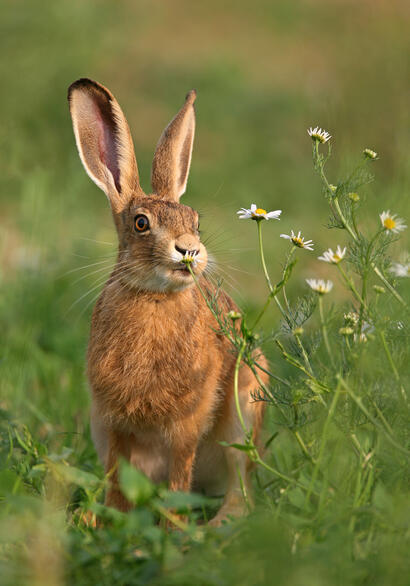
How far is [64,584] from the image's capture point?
2.07 m

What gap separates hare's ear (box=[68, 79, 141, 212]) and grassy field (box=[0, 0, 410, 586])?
343 mm

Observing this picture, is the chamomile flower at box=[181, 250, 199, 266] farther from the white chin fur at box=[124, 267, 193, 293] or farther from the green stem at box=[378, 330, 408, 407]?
the green stem at box=[378, 330, 408, 407]

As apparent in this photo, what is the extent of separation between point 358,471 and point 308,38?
28.3 feet

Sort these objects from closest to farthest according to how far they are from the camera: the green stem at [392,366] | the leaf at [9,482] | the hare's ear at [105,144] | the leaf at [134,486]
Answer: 1. the leaf at [134,486]
2. the green stem at [392,366]
3. the leaf at [9,482]
4. the hare's ear at [105,144]

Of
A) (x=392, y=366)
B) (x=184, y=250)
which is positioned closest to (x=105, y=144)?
(x=184, y=250)

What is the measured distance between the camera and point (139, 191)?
3.67 m

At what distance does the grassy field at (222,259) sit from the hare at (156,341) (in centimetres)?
17

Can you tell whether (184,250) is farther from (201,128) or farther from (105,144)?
(201,128)

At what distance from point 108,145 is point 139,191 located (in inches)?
10.4

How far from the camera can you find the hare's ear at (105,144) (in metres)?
3.56

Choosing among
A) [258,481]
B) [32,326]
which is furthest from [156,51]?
[258,481]

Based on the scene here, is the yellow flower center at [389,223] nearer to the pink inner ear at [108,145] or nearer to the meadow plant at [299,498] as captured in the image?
the meadow plant at [299,498]

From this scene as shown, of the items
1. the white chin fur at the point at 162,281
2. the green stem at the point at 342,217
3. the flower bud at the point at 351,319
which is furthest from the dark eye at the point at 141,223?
the flower bud at the point at 351,319

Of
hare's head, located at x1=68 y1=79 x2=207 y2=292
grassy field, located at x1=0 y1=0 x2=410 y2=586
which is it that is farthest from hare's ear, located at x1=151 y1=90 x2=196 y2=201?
grassy field, located at x1=0 y1=0 x2=410 y2=586
